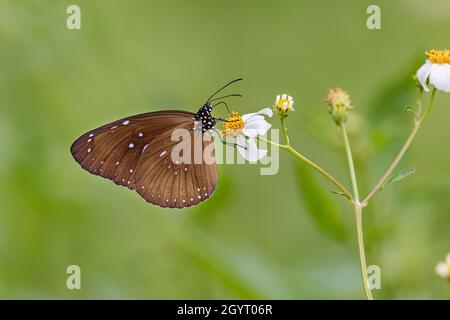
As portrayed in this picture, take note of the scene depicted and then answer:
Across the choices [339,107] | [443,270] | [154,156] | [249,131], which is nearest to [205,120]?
[154,156]

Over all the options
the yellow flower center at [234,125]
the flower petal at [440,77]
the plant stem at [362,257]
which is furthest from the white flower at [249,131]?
the flower petal at [440,77]

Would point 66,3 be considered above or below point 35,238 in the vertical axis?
Answer: above

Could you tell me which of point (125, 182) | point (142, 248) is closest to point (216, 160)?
point (125, 182)

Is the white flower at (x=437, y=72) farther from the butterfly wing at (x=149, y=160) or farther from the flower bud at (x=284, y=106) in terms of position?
the butterfly wing at (x=149, y=160)

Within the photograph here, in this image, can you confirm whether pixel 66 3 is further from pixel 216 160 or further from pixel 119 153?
pixel 216 160

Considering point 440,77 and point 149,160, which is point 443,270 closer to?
point 440,77

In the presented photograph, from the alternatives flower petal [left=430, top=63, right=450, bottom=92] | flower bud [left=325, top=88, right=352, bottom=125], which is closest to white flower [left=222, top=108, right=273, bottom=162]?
flower bud [left=325, top=88, right=352, bottom=125]
